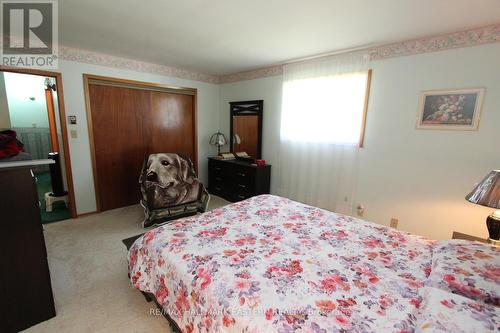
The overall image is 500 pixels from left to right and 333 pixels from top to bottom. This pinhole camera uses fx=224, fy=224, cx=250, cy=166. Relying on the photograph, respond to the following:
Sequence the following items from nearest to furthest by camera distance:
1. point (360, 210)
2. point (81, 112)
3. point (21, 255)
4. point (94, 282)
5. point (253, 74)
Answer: point (21, 255) → point (94, 282) → point (360, 210) → point (81, 112) → point (253, 74)

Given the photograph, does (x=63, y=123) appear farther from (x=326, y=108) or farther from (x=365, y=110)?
(x=365, y=110)

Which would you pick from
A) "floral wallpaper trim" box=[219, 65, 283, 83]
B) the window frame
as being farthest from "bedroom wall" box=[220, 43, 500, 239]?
"floral wallpaper trim" box=[219, 65, 283, 83]

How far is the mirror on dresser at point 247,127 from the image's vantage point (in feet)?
13.0

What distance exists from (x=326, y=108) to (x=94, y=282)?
10.5 ft

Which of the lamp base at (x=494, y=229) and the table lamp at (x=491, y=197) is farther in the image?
the lamp base at (x=494, y=229)

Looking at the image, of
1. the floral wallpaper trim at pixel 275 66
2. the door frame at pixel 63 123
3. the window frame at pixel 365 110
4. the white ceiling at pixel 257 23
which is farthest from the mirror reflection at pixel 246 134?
the door frame at pixel 63 123

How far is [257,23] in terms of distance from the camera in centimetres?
208

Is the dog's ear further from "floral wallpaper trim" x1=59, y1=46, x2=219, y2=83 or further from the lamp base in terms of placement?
the lamp base

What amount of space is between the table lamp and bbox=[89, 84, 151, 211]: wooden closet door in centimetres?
417

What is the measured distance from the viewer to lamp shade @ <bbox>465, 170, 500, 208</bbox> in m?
1.54

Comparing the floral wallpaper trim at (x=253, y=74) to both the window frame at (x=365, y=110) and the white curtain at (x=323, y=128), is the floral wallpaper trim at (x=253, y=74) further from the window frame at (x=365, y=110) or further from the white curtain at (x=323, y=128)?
the window frame at (x=365, y=110)

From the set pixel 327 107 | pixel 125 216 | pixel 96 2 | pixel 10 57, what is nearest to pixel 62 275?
pixel 125 216

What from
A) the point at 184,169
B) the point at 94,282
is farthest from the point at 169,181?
the point at 94,282

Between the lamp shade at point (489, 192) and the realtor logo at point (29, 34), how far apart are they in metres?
3.59
